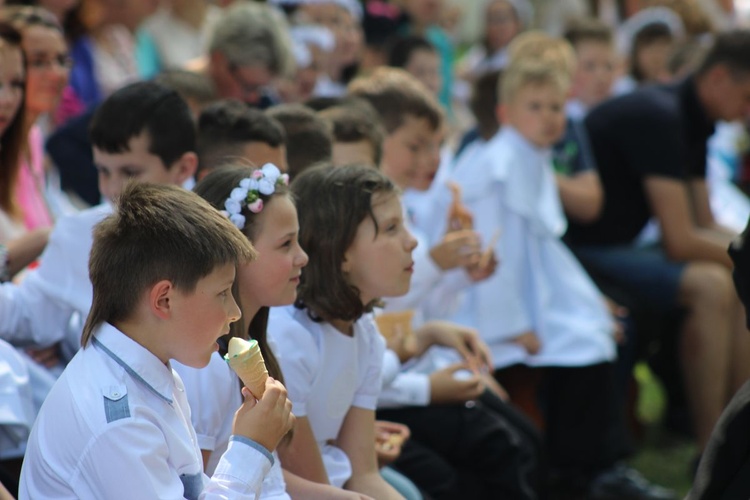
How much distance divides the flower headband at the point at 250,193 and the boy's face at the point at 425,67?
3887mm

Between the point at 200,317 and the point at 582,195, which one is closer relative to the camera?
the point at 200,317

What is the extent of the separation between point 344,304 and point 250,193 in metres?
0.43

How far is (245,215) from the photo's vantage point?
2.55 meters

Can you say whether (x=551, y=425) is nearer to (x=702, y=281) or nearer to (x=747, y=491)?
(x=702, y=281)

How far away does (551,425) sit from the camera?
189 inches

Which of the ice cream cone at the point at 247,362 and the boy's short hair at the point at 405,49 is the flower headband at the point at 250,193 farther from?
the boy's short hair at the point at 405,49

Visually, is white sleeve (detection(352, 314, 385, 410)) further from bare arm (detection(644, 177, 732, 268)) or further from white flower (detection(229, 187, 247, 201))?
bare arm (detection(644, 177, 732, 268))

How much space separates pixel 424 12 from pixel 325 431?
18.6 feet

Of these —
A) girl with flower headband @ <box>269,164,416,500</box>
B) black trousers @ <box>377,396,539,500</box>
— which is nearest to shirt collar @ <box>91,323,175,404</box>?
girl with flower headband @ <box>269,164,416,500</box>

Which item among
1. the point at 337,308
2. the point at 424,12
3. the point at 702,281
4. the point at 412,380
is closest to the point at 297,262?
the point at 337,308

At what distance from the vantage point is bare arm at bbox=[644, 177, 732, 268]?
17.0 feet

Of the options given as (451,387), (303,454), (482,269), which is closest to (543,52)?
(482,269)

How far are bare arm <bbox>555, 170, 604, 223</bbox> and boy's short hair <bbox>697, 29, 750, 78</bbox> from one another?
2.55 feet

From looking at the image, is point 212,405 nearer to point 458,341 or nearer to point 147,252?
point 147,252
